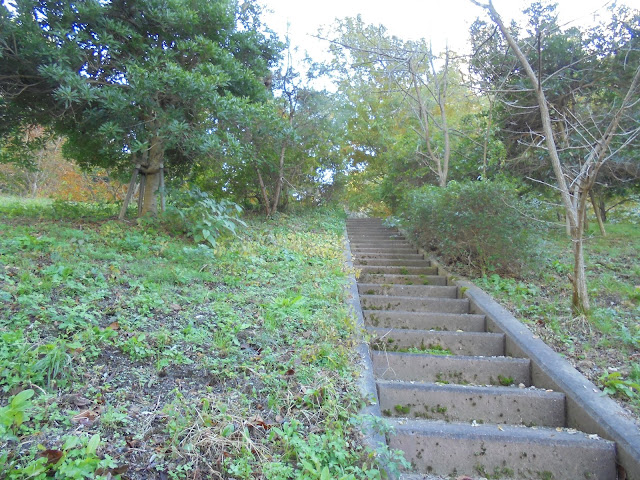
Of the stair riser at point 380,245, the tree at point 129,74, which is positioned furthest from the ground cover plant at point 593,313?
the tree at point 129,74

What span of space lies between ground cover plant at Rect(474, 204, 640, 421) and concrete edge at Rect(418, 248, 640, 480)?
0.14m

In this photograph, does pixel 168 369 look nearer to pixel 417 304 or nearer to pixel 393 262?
pixel 417 304

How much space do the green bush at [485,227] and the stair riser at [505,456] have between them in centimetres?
374

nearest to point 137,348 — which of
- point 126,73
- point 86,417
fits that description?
point 86,417

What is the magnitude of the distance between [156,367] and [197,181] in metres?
9.04

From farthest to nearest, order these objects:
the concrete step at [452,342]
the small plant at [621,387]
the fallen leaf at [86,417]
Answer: the concrete step at [452,342], the small plant at [621,387], the fallen leaf at [86,417]

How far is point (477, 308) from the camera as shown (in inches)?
219

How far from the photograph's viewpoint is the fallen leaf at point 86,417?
2355 millimetres

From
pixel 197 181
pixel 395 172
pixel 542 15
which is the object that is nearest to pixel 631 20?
pixel 542 15

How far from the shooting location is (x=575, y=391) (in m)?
3.43

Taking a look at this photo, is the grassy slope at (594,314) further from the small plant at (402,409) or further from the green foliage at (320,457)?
the green foliage at (320,457)

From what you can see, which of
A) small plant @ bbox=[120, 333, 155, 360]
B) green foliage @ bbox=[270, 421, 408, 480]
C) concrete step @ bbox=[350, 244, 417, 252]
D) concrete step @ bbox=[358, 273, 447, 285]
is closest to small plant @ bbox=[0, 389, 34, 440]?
small plant @ bbox=[120, 333, 155, 360]

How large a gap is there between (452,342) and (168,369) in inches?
120

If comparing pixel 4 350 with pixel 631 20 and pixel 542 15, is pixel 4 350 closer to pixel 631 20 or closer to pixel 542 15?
pixel 542 15
